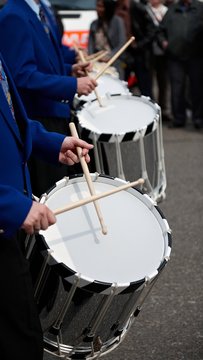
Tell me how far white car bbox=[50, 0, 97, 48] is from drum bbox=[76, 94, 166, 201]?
10.9 ft

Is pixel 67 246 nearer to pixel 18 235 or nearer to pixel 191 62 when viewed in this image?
pixel 18 235

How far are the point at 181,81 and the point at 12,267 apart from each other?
15.2 ft

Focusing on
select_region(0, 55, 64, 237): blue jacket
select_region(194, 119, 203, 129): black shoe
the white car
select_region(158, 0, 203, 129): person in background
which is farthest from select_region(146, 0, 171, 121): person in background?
select_region(0, 55, 64, 237): blue jacket

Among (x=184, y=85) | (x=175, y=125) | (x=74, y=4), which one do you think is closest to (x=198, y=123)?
(x=175, y=125)

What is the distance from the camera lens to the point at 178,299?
139 inches

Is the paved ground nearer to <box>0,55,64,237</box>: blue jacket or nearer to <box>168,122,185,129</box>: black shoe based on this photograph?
<box>0,55,64,237</box>: blue jacket

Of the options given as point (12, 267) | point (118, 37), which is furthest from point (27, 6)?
point (118, 37)

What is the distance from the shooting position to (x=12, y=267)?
2.26 meters

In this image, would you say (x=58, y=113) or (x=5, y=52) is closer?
(x=5, y=52)

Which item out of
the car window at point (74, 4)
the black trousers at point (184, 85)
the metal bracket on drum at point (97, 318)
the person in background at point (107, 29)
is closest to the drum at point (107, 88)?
the metal bracket on drum at point (97, 318)

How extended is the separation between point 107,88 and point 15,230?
2.16m

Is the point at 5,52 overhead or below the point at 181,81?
overhead

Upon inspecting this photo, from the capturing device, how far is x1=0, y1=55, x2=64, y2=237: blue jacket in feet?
7.12

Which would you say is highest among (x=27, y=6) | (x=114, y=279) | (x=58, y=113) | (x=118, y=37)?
(x=27, y=6)
